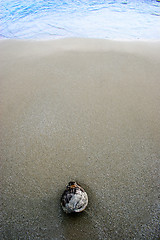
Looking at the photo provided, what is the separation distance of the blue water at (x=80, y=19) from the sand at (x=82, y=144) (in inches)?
83.7

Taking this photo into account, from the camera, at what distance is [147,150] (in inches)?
71.9

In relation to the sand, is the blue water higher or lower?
higher

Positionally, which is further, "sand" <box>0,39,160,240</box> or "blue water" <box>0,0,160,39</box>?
"blue water" <box>0,0,160,39</box>

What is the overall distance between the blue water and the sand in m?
2.13

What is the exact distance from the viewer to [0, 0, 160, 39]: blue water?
5.04 meters

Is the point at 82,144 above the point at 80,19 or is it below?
below

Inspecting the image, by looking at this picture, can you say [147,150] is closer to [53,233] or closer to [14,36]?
[53,233]

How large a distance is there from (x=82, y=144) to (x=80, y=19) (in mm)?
6472

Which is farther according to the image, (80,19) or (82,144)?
(80,19)

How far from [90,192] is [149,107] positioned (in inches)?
62.1

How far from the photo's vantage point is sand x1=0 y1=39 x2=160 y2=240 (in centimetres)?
133

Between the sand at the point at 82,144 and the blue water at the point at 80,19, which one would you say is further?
the blue water at the point at 80,19

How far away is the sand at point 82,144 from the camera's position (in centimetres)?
133

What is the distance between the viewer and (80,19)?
6.44 metres
